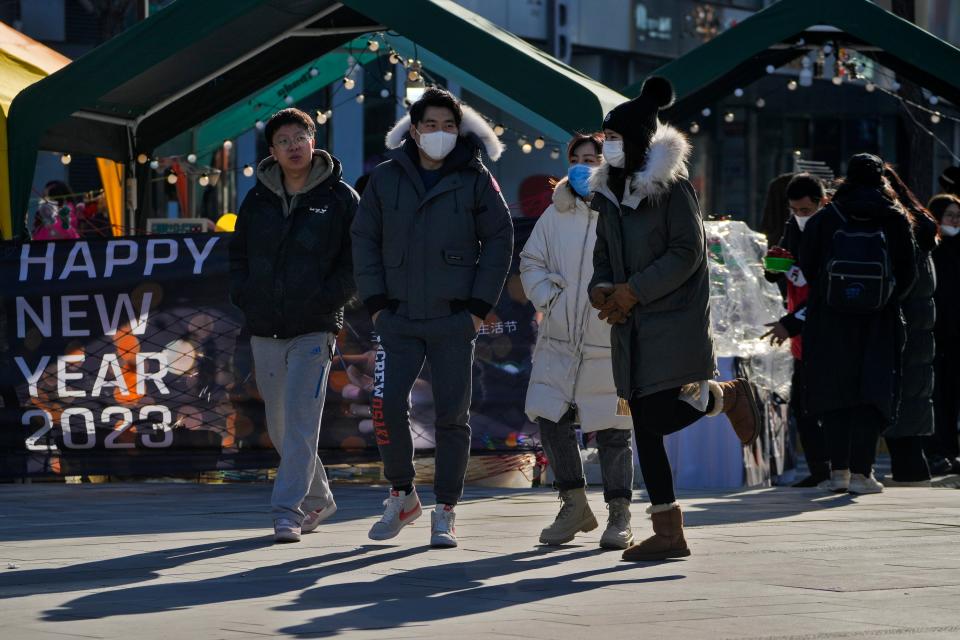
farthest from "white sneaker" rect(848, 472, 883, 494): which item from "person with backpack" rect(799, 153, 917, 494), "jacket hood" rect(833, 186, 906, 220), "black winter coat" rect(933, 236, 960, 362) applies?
"black winter coat" rect(933, 236, 960, 362)

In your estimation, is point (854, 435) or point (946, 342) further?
point (946, 342)

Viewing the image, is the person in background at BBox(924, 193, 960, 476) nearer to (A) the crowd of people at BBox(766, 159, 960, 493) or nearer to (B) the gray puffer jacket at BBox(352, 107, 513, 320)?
(A) the crowd of people at BBox(766, 159, 960, 493)

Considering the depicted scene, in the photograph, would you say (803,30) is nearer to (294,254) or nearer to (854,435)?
(854,435)

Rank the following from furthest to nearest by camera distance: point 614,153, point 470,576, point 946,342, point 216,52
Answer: point 216,52
point 946,342
point 614,153
point 470,576

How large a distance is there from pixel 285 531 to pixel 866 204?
4129 mm

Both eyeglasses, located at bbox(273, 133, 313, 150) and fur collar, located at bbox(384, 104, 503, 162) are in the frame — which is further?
eyeglasses, located at bbox(273, 133, 313, 150)

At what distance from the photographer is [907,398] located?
1178 cm

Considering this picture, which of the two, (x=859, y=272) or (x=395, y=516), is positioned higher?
(x=859, y=272)

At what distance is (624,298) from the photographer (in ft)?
24.6

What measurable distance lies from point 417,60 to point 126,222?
2.65 m

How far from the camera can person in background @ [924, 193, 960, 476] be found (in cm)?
1287

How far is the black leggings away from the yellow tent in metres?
5.65

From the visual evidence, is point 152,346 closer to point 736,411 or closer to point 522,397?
point 522,397

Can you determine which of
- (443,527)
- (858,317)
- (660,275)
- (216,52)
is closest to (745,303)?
(858,317)
